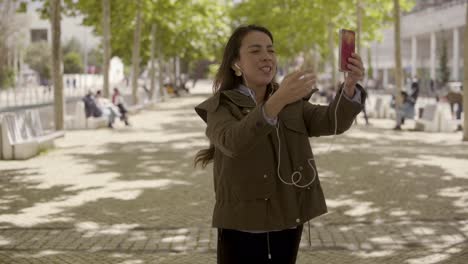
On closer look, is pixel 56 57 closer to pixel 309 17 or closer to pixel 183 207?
pixel 183 207

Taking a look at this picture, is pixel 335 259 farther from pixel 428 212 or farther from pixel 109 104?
pixel 109 104

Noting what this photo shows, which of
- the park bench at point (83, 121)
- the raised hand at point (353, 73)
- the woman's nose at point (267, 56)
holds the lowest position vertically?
the park bench at point (83, 121)

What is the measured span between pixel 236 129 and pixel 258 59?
43 centimetres

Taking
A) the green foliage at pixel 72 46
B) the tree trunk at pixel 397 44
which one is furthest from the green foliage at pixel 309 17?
the green foliage at pixel 72 46

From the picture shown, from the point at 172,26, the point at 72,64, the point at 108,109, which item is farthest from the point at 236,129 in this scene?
the point at 72,64

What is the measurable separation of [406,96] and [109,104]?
1030 cm

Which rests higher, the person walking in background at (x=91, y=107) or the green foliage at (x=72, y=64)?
the green foliage at (x=72, y=64)

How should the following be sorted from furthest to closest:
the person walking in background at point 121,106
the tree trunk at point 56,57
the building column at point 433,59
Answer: the building column at point 433,59 → the person walking in background at point 121,106 → the tree trunk at point 56,57

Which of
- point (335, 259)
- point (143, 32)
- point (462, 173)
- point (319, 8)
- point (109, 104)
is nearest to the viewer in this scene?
point (335, 259)

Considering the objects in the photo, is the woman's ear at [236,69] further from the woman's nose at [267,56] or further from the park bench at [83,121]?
the park bench at [83,121]

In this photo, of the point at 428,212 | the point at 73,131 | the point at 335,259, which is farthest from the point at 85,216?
the point at 73,131

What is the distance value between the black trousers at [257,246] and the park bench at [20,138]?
41.2ft

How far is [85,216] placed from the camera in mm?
8758

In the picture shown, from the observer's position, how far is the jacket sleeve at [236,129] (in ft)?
8.96
